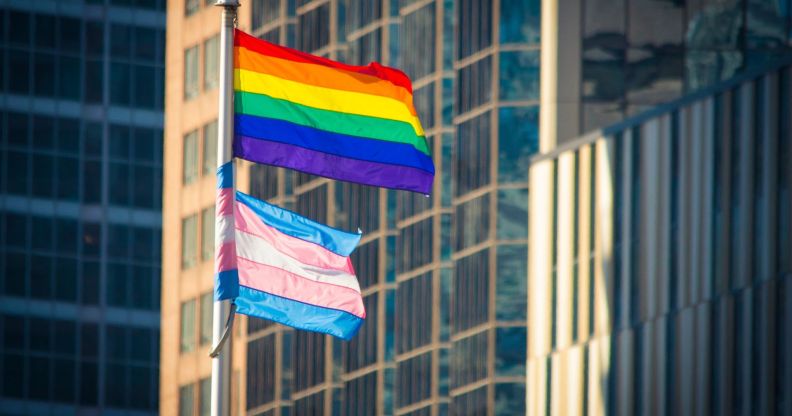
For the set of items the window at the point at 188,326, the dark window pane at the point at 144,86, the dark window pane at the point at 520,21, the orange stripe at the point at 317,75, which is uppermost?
the dark window pane at the point at 144,86

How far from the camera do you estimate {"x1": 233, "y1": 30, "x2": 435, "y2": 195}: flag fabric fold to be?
2008 cm

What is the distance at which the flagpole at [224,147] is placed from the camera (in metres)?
18.3

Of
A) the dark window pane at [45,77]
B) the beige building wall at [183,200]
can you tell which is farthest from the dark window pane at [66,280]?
the beige building wall at [183,200]

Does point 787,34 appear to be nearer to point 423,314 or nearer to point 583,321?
point 583,321

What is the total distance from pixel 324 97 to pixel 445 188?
29.3 meters

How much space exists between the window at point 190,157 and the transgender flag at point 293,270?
39.3 meters

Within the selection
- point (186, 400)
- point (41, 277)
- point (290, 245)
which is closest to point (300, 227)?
point (290, 245)

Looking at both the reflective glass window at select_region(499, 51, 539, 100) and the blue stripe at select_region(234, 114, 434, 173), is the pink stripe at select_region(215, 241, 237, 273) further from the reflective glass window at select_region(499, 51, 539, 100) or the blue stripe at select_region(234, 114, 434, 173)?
Answer: the reflective glass window at select_region(499, 51, 539, 100)

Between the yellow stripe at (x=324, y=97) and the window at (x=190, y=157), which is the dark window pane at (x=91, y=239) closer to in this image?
the window at (x=190, y=157)

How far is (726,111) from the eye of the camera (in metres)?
36.8

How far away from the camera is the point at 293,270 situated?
65.3 ft

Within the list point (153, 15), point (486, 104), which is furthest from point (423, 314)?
point (153, 15)

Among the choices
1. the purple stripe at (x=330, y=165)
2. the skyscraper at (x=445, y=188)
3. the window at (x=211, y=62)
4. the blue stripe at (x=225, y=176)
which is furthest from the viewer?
the window at (x=211, y=62)

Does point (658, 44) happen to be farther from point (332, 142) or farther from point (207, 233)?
point (332, 142)
